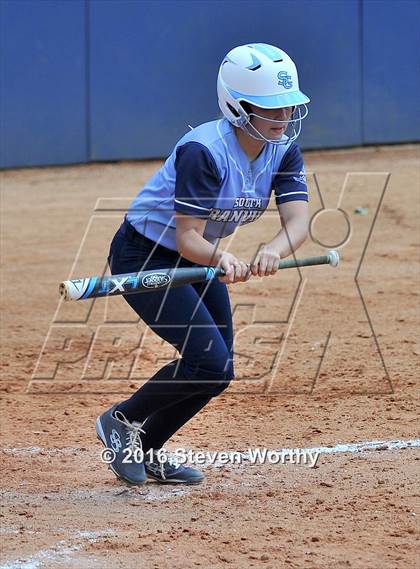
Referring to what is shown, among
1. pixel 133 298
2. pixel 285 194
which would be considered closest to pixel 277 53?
pixel 285 194

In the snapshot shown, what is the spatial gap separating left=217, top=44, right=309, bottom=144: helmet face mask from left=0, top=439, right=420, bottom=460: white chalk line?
1.53 meters

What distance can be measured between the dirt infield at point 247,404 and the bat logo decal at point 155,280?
0.91 metres

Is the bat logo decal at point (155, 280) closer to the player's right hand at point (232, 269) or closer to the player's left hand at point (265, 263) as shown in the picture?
the player's right hand at point (232, 269)

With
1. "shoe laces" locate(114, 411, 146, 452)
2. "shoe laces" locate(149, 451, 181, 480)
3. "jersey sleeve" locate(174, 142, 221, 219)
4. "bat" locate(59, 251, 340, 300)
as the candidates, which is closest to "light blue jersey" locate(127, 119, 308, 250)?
"jersey sleeve" locate(174, 142, 221, 219)

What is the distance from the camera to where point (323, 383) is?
6.29 m

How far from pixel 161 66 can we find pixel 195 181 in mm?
8651

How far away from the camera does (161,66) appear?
12.7m

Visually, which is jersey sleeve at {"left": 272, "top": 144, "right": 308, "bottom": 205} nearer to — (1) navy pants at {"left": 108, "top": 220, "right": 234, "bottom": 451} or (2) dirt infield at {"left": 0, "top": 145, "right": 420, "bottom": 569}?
(1) navy pants at {"left": 108, "top": 220, "right": 234, "bottom": 451}

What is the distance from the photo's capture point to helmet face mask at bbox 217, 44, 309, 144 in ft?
14.2

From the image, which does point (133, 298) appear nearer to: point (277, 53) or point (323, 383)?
point (277, 53)

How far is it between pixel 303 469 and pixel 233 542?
0.93 metres

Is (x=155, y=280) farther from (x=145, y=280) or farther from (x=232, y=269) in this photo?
(x=232, y=269)

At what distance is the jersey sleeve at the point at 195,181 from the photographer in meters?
4.28

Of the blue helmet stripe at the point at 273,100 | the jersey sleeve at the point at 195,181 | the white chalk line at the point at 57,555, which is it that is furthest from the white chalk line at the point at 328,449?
the blue helmet stripe at the point at 273,100
